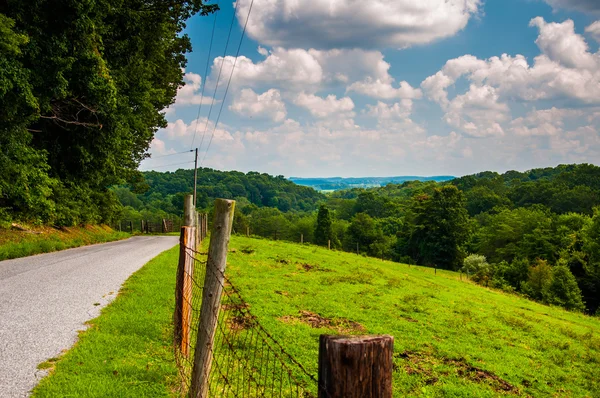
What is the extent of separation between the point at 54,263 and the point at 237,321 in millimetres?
10057

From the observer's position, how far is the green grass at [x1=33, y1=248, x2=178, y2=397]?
541 cm

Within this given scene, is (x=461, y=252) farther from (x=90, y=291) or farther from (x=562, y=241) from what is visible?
(x=90, y=291)

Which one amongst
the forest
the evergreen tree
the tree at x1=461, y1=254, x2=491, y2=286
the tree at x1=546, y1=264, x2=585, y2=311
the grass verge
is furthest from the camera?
the evergreen tree

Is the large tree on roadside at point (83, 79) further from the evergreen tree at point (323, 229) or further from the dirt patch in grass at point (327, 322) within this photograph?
the evergreen tree at point (323, 229)

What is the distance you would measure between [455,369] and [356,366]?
320 inches

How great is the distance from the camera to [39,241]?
64.6ft

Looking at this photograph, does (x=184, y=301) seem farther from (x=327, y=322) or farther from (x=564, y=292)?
(x=564, y=292)

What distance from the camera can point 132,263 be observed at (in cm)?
1705

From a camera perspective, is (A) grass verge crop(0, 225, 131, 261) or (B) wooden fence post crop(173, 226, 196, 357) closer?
(B) wooden fence post crop(173, 226, 196, 357)

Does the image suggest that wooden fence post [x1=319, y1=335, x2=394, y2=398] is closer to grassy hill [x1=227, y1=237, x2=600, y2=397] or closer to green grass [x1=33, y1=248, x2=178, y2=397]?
green grass [x1=33, y1=248, x2=178, y2=397]

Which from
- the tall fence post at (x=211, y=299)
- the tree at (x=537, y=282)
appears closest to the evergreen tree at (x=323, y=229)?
the tree at (x=537, y=282)

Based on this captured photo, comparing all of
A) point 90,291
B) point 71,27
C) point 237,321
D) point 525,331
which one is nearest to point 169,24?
point 71,27

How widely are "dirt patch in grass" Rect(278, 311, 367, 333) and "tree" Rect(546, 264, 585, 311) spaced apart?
31615 mm

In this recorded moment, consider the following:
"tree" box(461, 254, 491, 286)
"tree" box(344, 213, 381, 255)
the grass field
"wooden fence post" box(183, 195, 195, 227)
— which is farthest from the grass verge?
"tree" box(344, 213, 381, 255)
